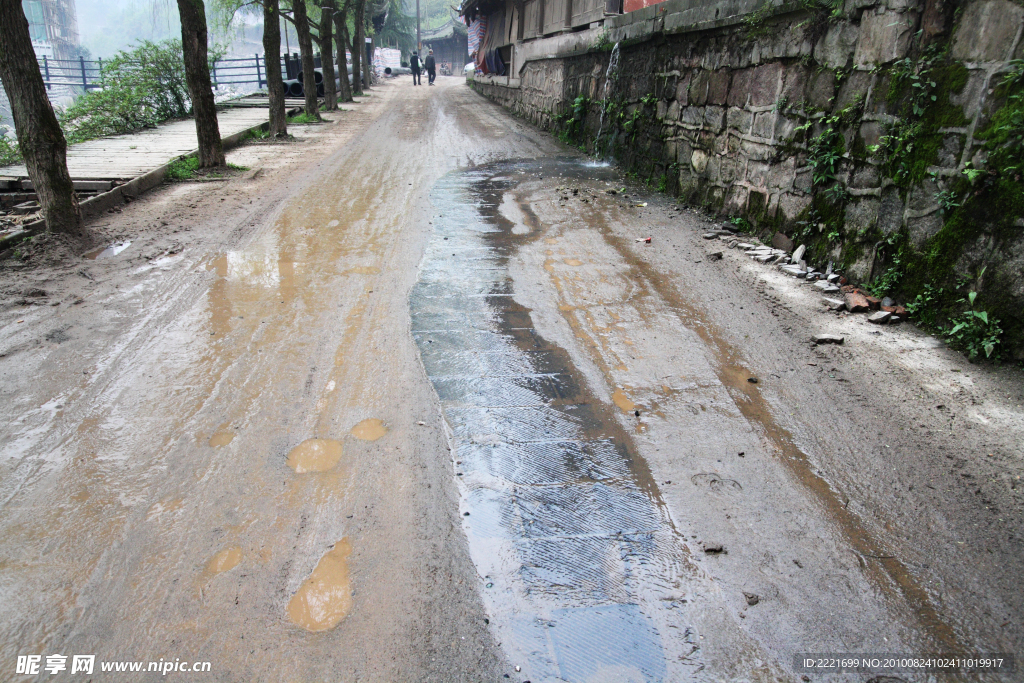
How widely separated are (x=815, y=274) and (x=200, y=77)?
29.9ft

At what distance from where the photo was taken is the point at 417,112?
60.3ft

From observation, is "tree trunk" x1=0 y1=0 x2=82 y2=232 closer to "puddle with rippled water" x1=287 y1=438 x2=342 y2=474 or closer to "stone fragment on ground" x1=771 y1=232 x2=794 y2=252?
"puddle with rippled water" x1=287 y1=438 x2=342 y2=474

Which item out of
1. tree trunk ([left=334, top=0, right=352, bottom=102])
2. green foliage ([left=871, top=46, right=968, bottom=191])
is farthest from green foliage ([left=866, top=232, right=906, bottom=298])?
tree trunk ([left=334, top=0, right=352, bottom=102])

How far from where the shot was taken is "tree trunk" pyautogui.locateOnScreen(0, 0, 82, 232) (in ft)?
17.4

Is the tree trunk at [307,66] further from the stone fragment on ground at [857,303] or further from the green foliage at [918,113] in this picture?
the stone fragment on ground at [857,303]

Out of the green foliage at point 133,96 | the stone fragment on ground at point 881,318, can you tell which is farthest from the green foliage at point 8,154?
the stone fragment on ground at point 881,318

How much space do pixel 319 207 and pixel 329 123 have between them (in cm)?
1051

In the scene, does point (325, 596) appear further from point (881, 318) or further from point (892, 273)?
point (892, 273)

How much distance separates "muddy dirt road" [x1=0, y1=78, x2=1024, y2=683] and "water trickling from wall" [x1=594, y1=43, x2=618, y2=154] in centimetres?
623

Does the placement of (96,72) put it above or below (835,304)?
above

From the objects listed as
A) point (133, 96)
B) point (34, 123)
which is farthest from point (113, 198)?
point (133, 96)

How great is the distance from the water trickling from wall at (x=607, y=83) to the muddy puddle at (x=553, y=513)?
7206mm

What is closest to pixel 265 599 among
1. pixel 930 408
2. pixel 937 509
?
pixel 937 509

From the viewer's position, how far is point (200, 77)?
8.97 meters
